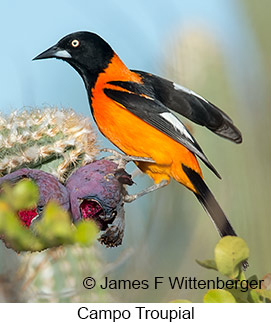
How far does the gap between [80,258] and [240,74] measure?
1.69 ft

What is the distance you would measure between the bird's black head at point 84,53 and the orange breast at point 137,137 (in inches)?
1.2

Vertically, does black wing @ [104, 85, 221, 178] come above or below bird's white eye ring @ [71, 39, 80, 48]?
below

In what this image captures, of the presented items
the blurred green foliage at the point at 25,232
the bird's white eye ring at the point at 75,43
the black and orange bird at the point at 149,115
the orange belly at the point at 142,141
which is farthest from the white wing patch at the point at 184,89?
the blurred green foliage at the point at 25,232

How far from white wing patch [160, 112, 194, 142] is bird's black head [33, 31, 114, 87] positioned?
8.8 inches

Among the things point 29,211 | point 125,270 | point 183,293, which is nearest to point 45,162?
point 29,211

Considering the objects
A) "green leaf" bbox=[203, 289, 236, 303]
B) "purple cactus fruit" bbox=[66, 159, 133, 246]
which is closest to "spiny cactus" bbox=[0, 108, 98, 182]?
"purple cactus fruit" bbox=[66, 159, 133, 246]

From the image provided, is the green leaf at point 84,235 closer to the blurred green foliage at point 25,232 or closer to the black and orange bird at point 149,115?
the blurred green foliage at point 25,232

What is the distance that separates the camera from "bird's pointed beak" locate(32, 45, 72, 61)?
115cm

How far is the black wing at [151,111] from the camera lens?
1117 millimetres

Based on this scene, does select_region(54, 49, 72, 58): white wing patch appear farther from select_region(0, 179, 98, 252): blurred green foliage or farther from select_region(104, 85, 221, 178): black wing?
select_region(0, 179, 98, 252): blurred green foliage

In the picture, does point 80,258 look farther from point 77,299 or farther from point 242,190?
point 242,190

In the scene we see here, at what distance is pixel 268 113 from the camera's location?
1.08 metres

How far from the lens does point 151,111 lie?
3.74 ft

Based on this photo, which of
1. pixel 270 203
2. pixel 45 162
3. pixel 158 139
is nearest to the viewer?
pixel 45 162
